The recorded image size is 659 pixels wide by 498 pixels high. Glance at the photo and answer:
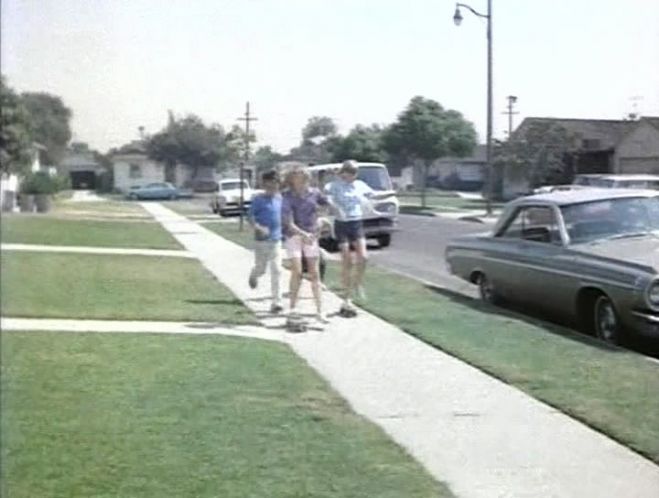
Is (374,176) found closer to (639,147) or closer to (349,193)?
(349,193)

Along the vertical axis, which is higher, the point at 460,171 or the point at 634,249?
the point at 460,171

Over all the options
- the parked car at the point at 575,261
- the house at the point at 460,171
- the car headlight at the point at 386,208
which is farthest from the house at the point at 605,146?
the car headlight at the point at 386,208

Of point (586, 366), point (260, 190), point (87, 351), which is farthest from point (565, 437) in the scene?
point (87, 351)

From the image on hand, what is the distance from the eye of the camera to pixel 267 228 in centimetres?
445

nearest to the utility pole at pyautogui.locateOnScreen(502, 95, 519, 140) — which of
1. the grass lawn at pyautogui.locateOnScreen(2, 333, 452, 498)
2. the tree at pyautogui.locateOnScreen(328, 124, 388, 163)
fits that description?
the tree at pyautogui.locateOnScreen(328, 124, 388, 163)

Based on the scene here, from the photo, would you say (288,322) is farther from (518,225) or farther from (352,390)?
(518,225)

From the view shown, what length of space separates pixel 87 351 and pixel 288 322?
1038 millimetres

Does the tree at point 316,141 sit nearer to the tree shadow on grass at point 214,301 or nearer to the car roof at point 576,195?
the car roof at point 576,195

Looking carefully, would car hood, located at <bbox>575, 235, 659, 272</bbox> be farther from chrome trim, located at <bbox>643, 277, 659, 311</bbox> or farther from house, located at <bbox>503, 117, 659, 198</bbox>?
house, located at <bbox>503, 117, 659, 198</bbox>

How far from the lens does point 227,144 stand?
11.9 ft

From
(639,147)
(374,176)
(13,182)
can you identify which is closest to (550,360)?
(639,147)

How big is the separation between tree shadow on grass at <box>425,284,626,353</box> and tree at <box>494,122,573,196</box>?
0.89 metres

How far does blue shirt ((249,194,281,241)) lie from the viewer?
4.04 m

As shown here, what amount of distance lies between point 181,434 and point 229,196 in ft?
3.65
